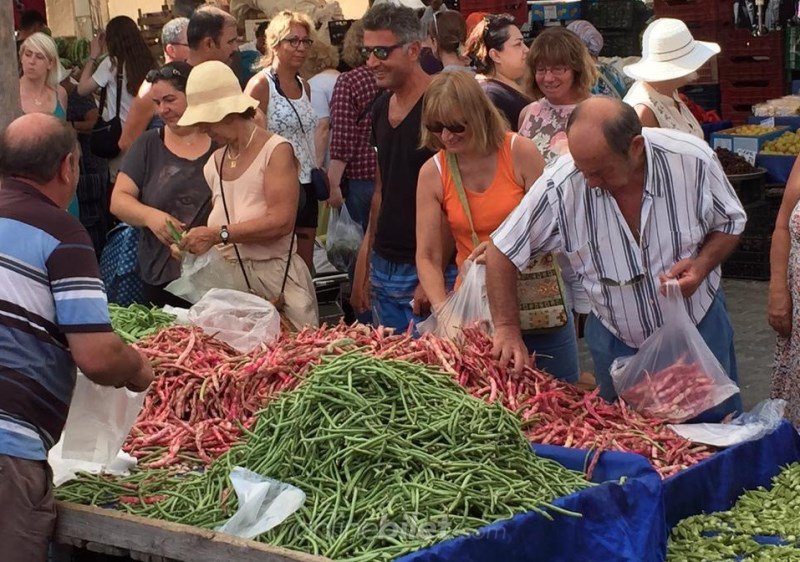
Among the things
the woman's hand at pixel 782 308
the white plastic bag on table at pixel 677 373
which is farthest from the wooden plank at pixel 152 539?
the woman's hand at pixel 782 308

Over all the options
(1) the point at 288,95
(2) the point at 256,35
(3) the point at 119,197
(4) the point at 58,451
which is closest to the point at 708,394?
(4) the point at 58,451

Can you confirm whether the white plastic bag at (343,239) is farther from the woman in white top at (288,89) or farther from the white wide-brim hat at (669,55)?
the white wide-brim hat at (669,55)

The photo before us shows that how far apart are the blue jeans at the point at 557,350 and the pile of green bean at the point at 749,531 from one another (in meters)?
1.39

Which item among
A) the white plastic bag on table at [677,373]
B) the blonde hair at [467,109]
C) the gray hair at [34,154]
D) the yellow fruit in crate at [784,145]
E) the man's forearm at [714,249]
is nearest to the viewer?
the gray hair at [34,154]

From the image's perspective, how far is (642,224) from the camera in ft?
16.0

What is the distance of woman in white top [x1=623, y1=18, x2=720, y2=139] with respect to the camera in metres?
7.01

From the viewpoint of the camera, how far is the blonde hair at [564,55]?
23.6ft

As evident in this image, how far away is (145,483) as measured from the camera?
Result: 14.9ft

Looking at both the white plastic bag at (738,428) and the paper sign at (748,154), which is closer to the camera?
the white plastic bag at (738,428)

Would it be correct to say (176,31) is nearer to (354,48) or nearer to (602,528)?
(354,48)

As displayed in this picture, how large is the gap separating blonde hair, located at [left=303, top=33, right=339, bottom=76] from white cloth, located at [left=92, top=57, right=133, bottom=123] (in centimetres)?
136

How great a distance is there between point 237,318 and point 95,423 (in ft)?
4.84

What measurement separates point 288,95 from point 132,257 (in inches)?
63.7

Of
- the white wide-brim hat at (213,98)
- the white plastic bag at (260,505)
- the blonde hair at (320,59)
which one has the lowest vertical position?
the white plastic bag at (260,505)
